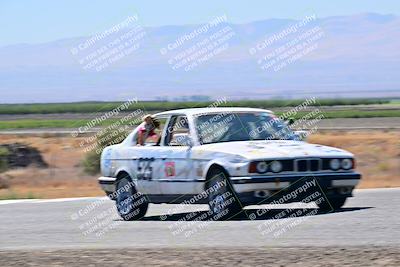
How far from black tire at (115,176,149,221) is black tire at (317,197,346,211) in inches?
100

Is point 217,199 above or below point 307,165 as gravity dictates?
below

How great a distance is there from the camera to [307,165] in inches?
562

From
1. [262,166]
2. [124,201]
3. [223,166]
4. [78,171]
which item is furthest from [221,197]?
[78,171]

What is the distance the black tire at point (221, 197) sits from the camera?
1424 centimetres

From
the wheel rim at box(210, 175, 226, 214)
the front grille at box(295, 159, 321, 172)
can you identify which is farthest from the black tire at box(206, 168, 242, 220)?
the front grille at box(295, 159, 321, 172)

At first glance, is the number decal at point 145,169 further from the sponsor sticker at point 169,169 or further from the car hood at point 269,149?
the car hood at point 269,149

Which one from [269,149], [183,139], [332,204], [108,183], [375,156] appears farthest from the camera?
[375,156]

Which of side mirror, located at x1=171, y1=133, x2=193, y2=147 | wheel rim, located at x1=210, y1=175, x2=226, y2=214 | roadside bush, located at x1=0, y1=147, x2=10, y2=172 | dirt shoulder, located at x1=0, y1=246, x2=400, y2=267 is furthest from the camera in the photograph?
roadside bush, located at x1=0, y1=147, x2=10, y2=172

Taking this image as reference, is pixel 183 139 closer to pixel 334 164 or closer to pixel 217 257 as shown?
pixel 334 164

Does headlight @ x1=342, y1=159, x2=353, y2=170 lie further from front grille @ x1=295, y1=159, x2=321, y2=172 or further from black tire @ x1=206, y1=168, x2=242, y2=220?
black tire @ x1=206, y1=168, x2=242, y2=220

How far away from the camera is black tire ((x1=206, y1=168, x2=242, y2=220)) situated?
46.7 ft

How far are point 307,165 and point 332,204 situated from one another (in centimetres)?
106

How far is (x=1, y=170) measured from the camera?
34250 mm

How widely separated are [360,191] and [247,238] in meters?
7.53
